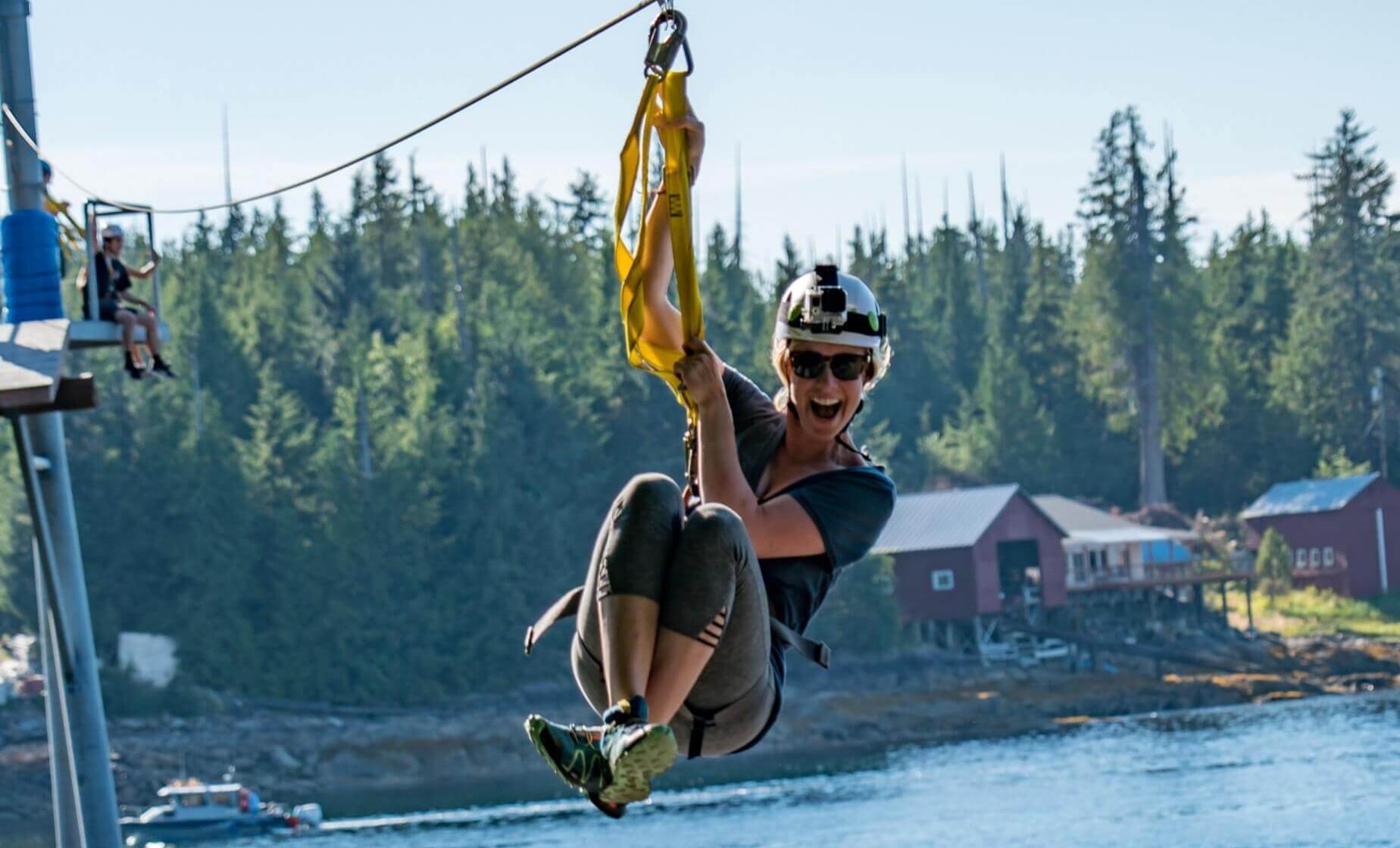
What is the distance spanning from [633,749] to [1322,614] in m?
73.6

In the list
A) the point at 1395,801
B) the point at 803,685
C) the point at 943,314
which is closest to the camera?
the point at 1395,801

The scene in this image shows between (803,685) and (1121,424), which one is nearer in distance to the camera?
(803,685)

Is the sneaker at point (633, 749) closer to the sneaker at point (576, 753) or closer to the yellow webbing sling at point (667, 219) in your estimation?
the sneaker at point (576, 753)

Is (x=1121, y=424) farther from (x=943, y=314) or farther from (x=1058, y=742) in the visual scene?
(x=1058, y=742)

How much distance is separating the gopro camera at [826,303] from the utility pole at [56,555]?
858cm

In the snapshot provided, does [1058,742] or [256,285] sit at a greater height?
[256,285]

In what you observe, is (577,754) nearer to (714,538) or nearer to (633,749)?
(633,749)

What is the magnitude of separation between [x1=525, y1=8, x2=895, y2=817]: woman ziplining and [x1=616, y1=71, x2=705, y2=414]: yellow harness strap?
0.4 inches

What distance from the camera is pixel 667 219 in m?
6.75

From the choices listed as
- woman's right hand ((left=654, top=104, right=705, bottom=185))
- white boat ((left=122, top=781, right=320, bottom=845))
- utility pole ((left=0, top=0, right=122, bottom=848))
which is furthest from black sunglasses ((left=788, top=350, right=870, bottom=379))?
white boat ((left=122, top=781, right=320, bottom=845))

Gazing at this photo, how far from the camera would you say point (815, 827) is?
47188mm

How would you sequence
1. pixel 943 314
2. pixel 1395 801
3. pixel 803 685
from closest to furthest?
pixel 1395 801 < pixel 803 685 < pixel 943 314

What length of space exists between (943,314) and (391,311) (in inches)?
1122

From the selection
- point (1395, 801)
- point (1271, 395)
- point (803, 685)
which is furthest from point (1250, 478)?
point (1395, 801)
